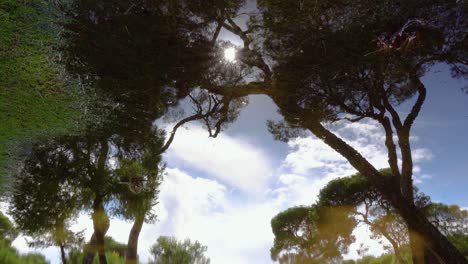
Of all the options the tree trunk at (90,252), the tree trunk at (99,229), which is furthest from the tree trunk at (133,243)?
the tree trunk at (99,229)

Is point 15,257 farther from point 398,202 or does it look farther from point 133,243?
point 398,202

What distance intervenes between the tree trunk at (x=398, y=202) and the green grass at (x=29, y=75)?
750 cm

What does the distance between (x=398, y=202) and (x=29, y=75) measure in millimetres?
10034

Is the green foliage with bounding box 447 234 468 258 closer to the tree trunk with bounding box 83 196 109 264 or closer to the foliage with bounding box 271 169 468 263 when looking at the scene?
the foliage with bounding box 271 169 468 263

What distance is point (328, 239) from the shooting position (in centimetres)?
2311

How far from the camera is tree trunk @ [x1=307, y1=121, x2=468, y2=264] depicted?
7051 millimetres

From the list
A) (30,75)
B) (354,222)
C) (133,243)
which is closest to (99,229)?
(133,243)

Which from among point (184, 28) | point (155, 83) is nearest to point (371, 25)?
point (184, 28)

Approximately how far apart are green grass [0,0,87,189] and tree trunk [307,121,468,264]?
24.6 feet

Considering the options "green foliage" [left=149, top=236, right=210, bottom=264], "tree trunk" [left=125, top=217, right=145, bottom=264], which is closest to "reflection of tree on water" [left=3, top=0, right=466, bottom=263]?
"tree trunk" [left=125, top=217, right=145, bottom=264]

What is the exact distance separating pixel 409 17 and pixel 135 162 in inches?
412

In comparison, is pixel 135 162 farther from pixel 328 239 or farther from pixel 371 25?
pixel 328 239

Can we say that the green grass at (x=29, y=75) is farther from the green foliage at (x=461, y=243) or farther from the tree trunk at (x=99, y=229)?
the green foliage at (x=461, y=243)

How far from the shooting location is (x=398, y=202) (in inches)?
313
